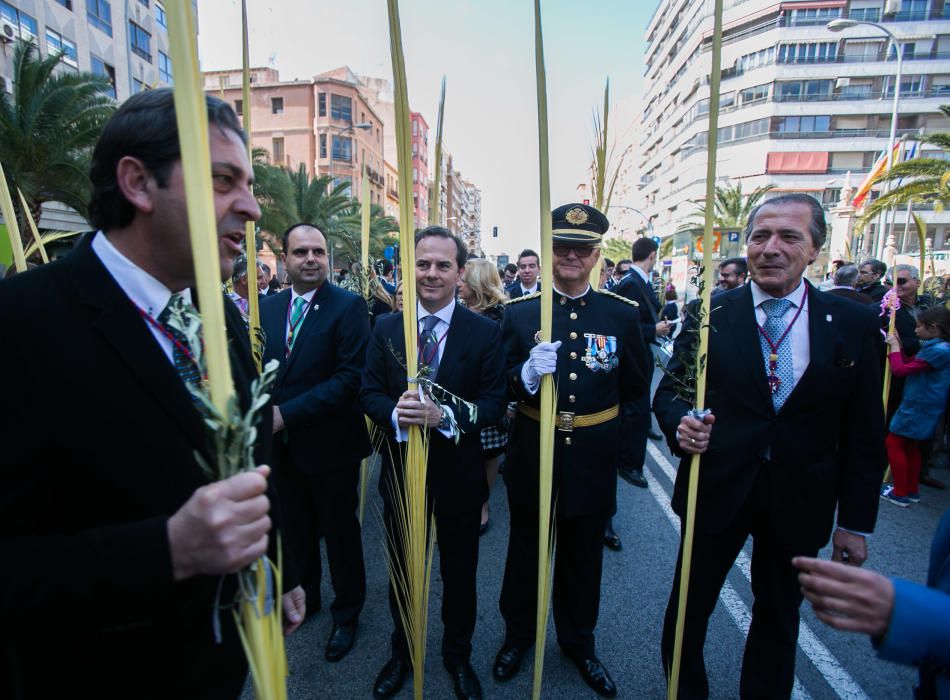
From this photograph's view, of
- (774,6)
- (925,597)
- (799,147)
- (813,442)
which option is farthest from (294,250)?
(774,6)

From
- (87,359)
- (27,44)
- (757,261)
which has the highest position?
(27,44)

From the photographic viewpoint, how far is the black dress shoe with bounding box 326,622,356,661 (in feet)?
8.83

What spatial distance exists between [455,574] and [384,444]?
0.77 metres

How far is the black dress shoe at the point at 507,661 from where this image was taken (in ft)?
8.31

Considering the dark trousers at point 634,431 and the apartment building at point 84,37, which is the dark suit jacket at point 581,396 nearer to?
the dark trousers at point 634,431

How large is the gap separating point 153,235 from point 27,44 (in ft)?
47.7

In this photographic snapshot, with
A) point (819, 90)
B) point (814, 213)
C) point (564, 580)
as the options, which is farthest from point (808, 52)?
point (564, 580)

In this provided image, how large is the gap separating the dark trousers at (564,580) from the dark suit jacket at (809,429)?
0.62 m

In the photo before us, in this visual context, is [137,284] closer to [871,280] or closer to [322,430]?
[322,430]

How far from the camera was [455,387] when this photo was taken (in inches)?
96.9

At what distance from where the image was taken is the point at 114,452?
1018 millimetres

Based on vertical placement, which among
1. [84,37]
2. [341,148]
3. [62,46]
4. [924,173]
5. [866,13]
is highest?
[866,13]

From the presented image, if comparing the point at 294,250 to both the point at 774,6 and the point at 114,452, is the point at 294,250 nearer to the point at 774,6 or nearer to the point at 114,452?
the point at 114,452

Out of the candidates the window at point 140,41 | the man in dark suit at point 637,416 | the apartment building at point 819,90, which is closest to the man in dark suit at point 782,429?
the man in dark suit at point 637,416
